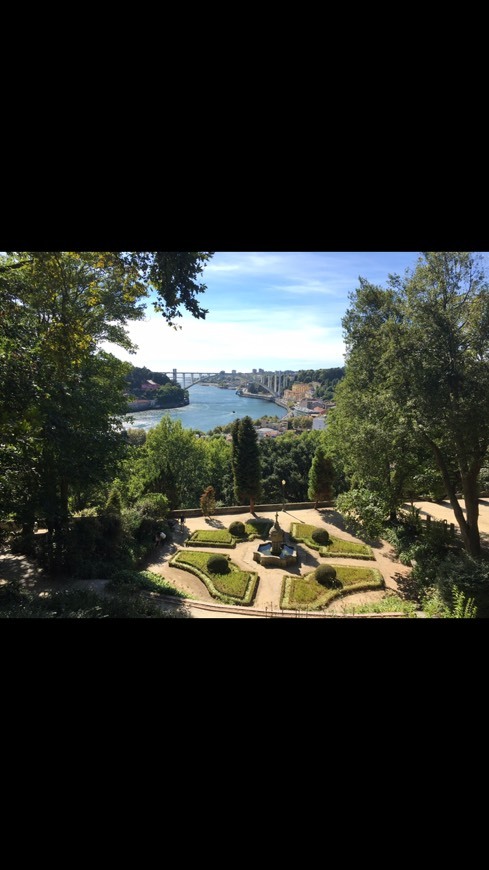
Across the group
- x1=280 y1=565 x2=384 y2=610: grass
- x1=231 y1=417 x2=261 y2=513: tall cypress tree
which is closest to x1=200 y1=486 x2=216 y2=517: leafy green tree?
x1=231 y1=417 x2=261 y2=513: tall cypress tree

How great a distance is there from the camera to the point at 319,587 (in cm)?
1045

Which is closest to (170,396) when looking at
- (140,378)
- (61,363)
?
(140,378)

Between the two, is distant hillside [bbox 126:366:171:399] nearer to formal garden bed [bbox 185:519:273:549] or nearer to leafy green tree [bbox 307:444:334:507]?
formal garden bed [bbox 185:519:273:549]

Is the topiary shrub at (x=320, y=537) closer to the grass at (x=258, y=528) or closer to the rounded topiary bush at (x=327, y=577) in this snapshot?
the grass at (x=258, y=528)

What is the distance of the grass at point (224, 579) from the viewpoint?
997 centimetres

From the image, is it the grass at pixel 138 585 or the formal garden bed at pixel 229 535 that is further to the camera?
the formal garden bed at pixel 229 535

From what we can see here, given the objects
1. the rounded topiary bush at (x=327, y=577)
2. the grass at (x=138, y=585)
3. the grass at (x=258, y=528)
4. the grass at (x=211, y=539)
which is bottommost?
the grass at (x=258, y=528)

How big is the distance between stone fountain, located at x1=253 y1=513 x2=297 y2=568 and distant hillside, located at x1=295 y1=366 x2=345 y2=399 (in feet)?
51.0

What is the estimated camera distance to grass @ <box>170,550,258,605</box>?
32.7ft

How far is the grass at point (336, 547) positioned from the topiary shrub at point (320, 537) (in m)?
0.12

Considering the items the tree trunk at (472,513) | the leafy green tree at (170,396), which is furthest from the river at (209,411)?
the tree trunk at (472,513)

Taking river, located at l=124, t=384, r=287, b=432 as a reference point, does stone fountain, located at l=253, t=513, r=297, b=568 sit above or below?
below

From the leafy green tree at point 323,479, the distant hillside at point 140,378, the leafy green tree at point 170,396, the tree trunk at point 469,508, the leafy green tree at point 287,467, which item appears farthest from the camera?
the leafy green tree at point 170,396
